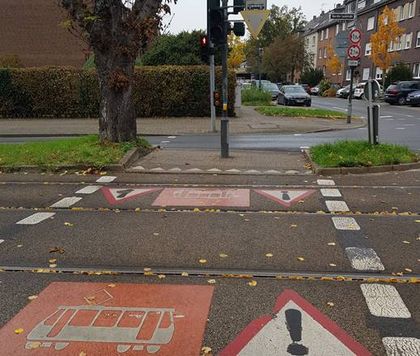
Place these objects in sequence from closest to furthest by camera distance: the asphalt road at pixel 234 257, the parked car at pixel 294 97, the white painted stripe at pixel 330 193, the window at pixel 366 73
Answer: the asphalt road at pixel 234 257, the white painted stripe at pixel 330 193, the parked car at pixel 294 97, the window at pixel 366 73

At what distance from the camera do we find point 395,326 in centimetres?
372

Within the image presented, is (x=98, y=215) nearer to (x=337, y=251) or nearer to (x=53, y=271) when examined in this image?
(x=53, y=271)

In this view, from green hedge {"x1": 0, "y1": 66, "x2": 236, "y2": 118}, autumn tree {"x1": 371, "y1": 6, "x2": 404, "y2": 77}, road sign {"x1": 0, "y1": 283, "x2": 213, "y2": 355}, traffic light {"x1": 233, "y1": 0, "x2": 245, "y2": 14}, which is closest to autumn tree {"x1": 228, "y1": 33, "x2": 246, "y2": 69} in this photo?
autumn tree {"x1": 371, "y1": 6, "x2": 404, "y2": 77}

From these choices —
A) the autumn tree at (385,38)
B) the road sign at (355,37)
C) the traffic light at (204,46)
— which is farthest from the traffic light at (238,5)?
the autumn tree at (385,38)

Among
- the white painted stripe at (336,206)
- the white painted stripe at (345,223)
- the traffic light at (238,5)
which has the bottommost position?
the white painted stripe at (336,206)

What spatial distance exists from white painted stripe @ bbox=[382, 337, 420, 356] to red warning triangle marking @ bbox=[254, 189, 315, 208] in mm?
3981

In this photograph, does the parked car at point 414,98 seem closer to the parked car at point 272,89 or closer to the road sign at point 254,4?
the parked car at point 272,89

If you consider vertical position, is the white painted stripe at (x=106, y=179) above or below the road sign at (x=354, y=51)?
below

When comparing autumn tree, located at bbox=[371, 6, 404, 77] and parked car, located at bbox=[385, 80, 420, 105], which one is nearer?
parked car, located at bbox=[385, 80, 420, 105]

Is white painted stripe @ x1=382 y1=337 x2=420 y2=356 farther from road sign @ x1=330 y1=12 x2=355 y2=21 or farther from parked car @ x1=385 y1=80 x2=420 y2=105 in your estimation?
parked car @ x1=385 y1=80 x2=420 y2=105

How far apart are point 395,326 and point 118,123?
9.39m

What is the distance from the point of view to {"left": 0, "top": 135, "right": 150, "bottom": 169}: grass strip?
10.6 meters

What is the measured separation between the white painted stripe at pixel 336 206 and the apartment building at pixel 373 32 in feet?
101

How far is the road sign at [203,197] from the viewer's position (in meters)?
7.66
